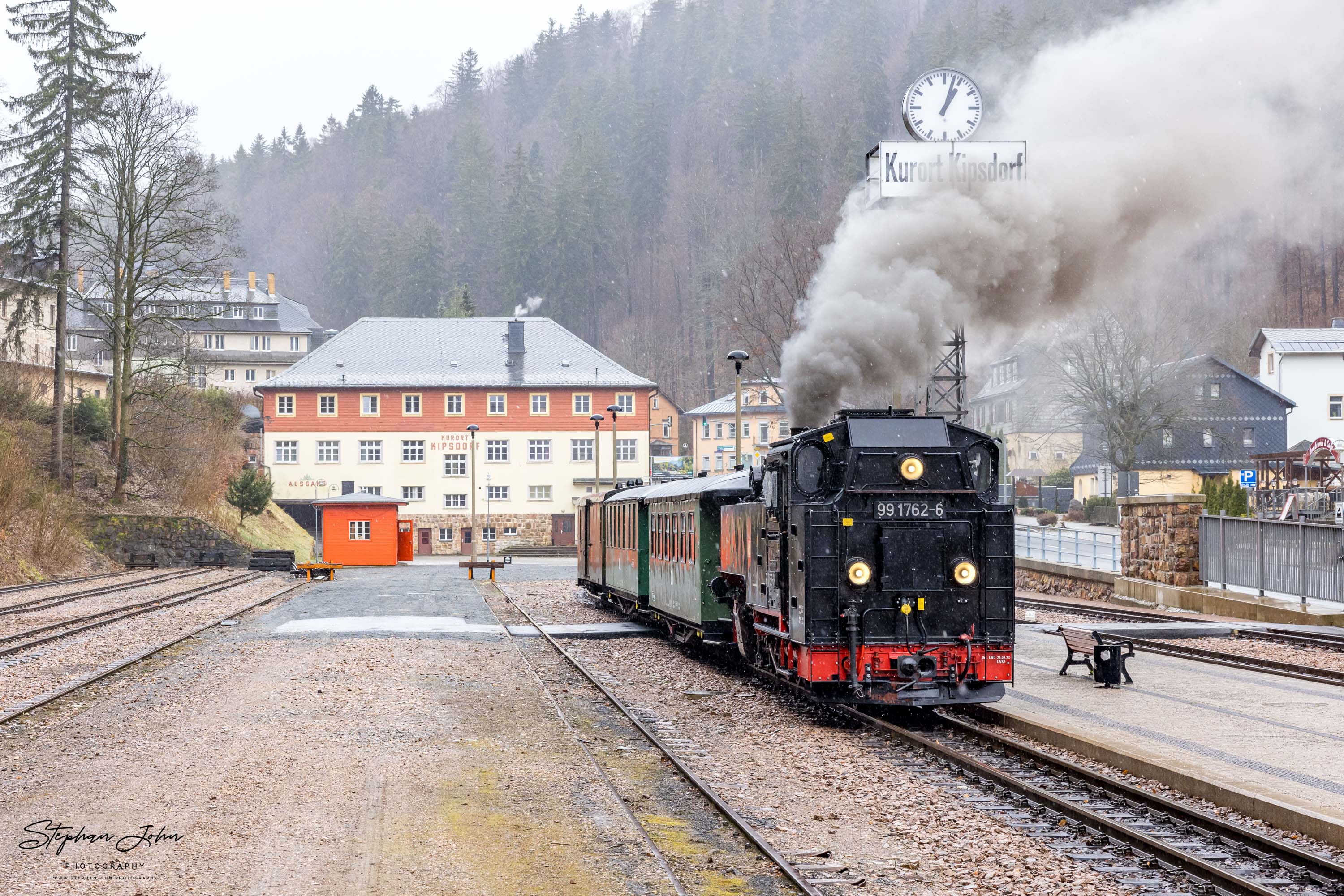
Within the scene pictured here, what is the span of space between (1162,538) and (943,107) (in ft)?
36.7

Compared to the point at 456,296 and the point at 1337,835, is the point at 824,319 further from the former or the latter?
the point at 456,296

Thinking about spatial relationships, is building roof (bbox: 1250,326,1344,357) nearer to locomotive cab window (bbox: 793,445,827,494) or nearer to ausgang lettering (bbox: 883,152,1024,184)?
ausgang lettering (bbox: 883,152,1024,184)

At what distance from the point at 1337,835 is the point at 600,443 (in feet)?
203

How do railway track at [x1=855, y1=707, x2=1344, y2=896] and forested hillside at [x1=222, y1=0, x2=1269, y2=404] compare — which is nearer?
railway track at [x1=855, y1=707, x2=1344, y2=896]

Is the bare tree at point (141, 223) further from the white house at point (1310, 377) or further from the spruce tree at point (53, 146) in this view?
the white house at point (1310, 377)

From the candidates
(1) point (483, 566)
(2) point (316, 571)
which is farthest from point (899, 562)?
(1) point (483, 566)

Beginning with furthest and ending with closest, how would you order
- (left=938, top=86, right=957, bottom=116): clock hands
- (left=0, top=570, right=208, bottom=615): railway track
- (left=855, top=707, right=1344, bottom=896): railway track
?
(left=0, top=570, right=208, bottom=615): railway track
(left=938, top=86, right=957, bottom=116): clock hands
(left=855, top=707, right=1344, bottom=896): railway track

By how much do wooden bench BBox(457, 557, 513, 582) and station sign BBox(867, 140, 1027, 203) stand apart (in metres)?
23.7

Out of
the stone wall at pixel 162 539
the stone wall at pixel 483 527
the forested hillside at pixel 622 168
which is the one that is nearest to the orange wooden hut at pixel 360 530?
the stone wall at pixel 162 539

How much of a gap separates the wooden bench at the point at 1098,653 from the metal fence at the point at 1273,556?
25.4ft

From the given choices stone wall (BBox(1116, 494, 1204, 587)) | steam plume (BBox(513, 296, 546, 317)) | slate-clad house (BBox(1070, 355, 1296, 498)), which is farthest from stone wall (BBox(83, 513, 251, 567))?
steam plume (BBox(513, 296, 546, 317))

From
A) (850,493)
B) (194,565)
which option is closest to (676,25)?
(194,565)

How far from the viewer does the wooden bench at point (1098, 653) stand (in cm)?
1484

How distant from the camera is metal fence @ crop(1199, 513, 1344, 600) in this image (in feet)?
71.4
